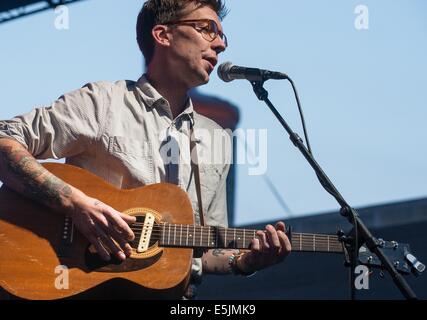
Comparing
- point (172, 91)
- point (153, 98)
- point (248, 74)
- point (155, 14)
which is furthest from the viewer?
point (155, 14)

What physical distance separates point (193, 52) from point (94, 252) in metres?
1.27

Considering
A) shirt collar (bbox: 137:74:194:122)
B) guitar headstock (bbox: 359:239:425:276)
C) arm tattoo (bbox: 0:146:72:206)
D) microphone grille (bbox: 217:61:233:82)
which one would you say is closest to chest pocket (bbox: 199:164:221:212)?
shirt collar (bbox: 137:74:194:122)

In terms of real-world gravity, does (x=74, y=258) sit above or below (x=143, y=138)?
below

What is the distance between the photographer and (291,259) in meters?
7.67

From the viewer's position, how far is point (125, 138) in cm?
390

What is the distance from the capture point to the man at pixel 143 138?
358cm

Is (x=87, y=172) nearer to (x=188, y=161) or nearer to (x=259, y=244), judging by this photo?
(x=188, y=161)

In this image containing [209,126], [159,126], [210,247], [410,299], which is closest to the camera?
[410,299]

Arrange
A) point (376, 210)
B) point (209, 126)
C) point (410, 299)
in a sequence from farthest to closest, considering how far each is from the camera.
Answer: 1. point (376, 210)
2. point (209, 126)
3. point (410, 299)

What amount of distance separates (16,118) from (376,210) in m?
4.42

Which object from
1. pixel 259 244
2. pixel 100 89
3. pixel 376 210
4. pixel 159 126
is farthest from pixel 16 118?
pixel 376 210

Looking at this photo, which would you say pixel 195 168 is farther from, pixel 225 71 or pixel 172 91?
pixel 225 71

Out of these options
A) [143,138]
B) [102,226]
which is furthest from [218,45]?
[102,226]
